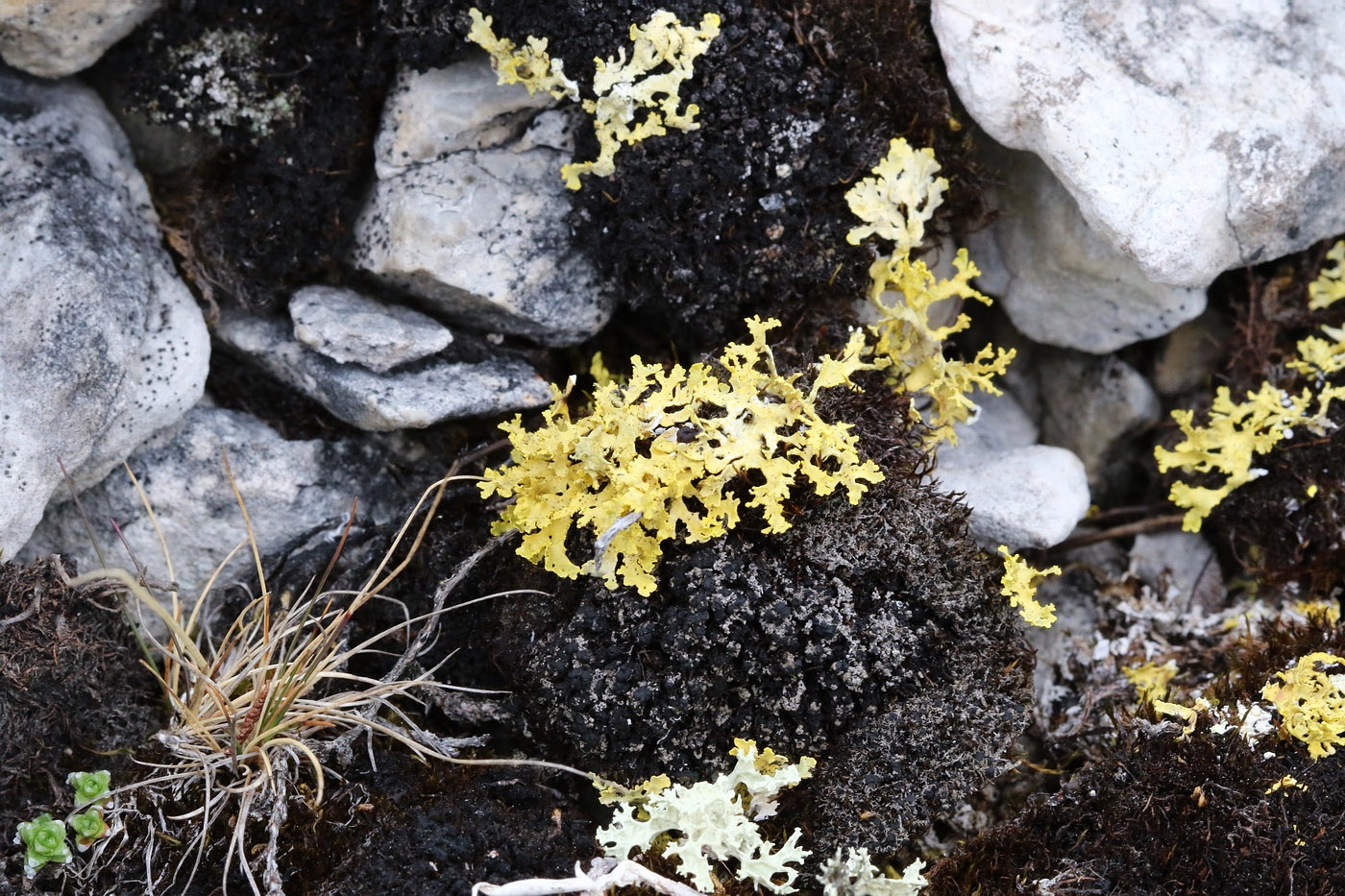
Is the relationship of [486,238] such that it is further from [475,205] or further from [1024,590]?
[1024,590]

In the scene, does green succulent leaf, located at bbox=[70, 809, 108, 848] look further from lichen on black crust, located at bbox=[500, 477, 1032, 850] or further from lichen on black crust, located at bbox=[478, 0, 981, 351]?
lichen on black crust, located at bbox=[478, 0, 981, 351]

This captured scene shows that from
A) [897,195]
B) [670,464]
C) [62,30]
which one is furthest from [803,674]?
[62,30]

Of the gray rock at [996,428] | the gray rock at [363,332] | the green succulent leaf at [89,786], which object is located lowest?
the green succulent leaf at [89,786]

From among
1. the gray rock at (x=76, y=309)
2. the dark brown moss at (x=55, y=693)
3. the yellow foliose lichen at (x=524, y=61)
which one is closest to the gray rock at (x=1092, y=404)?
the yellow foliose lichen at (x=524, y=61)

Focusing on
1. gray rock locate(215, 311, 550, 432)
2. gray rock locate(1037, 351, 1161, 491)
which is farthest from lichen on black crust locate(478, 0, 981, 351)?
gray rock locate(1037, 351, 1161, 491)

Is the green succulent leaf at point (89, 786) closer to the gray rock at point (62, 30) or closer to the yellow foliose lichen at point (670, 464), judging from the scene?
the yellow foliose lichen at point (670, 464)
